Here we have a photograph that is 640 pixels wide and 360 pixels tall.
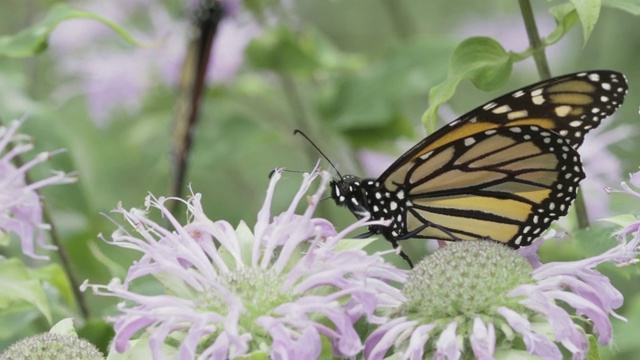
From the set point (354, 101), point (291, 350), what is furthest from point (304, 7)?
point (291, 350)

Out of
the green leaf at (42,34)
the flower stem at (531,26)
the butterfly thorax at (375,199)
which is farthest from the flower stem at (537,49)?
the green leaf at (42,34)

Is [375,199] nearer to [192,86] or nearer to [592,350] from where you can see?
[592,350]

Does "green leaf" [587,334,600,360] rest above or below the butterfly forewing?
below

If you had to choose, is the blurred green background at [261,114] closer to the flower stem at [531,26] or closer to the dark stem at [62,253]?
the dark stem at [62,253]

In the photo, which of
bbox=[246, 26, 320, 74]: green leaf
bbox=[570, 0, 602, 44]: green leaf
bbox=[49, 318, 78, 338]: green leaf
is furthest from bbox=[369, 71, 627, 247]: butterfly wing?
bbox=[246, 26, 320, 74]: green leaf

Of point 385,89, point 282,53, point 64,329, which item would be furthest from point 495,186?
point 282,53

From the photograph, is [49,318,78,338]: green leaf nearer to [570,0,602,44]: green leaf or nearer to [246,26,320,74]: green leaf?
[570,0,602,44]: green leaf
